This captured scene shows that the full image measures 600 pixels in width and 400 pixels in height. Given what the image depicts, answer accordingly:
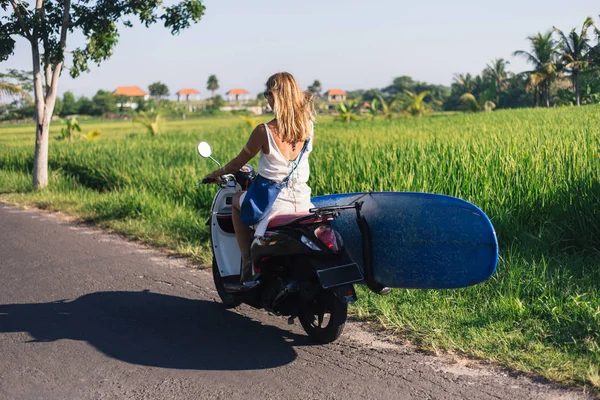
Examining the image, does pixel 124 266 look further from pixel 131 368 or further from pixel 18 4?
pixel 18 4

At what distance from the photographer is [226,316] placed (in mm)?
5039

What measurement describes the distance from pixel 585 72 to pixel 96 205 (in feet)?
169

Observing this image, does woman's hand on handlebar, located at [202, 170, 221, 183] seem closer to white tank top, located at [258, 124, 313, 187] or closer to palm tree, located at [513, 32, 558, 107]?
white tank top, located at [258, 124, 313, 187]

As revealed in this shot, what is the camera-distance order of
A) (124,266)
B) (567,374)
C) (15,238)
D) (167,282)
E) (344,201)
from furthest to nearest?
(15,238)
(124,266)
(167,282)
(344,201)
(567,374)

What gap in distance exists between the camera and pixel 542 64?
206ft

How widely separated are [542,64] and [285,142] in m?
63.5

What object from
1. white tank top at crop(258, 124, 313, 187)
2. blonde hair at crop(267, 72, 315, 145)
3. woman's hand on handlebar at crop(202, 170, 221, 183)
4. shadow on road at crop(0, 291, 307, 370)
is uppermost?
blonde hair at crop(267, 72, 315, 145)

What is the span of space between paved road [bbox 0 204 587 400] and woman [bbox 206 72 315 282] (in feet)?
2.69

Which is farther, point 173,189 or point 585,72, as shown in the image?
point 585,72

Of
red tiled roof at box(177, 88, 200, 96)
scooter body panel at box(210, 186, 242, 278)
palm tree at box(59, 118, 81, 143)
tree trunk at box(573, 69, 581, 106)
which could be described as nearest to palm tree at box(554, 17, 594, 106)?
tree trunk at box(573, 69, 581, 106)

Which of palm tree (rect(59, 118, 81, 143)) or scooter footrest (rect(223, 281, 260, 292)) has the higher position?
palm tree (rect(59, 118, 81, 143))

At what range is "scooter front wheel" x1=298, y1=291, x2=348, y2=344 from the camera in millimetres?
4137

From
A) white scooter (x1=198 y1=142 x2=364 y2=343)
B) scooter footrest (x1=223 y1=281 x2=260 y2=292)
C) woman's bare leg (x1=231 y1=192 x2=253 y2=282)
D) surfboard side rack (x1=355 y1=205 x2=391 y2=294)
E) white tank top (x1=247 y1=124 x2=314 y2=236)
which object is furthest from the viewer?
woman's bare leg (x1=231 y1=192 x2=253 y2=282)

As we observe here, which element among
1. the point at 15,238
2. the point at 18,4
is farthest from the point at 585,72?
the point at 15,238
